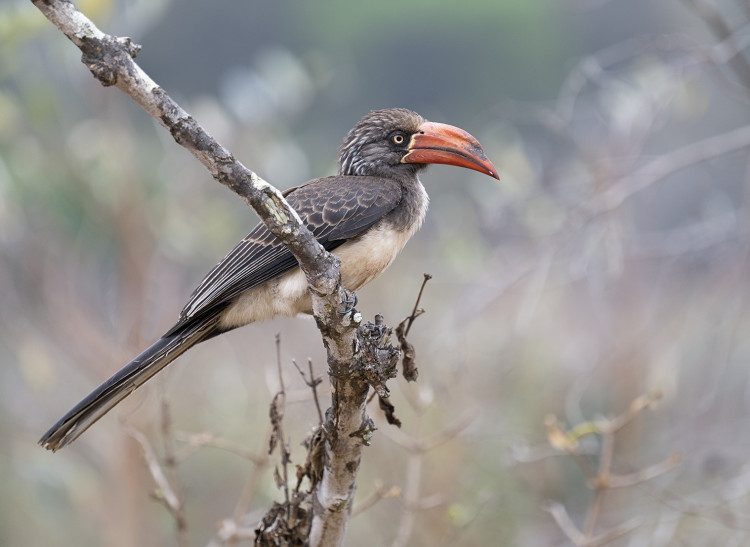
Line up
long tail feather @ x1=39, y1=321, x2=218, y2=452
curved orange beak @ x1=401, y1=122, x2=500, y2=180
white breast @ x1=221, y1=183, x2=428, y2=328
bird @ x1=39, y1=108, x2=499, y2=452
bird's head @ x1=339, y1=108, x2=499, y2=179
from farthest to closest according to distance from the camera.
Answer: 1. bird's head @ x1=339, y1=108, x2=499, y2=179
2. curved orange beak @ x1=401, y1=122, x2=500, y2=180
3. white breast @ x1=221, y1=183, x2=428, y2=328
4. bird @ x1=39, y1=108, x2=499, y2=452
5. long tail feather @ x1=39, y1=321, x2=218, y2=452

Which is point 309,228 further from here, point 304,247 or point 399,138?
point 304,247

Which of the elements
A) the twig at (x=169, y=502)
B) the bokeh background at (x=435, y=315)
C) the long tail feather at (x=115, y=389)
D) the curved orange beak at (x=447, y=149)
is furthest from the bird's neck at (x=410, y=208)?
the twig at (x=169, y=502)

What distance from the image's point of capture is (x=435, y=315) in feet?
29.7

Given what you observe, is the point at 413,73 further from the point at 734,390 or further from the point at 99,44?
the point at 99,44

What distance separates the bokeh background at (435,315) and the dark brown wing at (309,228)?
489mm

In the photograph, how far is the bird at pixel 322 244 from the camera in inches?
143

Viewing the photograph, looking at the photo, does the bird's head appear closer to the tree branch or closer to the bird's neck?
the bird's neck

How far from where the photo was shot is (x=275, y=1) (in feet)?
71.9

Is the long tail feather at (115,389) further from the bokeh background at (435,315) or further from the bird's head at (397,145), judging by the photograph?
the bird's head at (397,145)

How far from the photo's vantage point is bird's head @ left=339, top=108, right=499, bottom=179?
163 inches

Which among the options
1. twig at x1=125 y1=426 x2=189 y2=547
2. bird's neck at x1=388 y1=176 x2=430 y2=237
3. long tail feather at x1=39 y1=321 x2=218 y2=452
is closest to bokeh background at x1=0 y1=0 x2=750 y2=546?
twig at x1=125 y1=426 x2=189 y2=547

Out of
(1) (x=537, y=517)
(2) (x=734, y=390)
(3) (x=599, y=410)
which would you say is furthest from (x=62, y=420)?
(2) (x=734, y=390)

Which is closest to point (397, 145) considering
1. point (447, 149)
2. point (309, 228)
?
point (447, 149)

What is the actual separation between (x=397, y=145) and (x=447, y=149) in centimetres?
34
